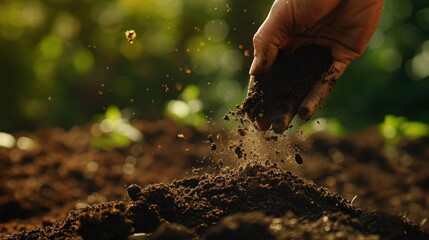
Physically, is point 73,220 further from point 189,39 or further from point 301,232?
point 189,39

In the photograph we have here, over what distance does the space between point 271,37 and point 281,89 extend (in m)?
0.27

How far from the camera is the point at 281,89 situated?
9.23 feet

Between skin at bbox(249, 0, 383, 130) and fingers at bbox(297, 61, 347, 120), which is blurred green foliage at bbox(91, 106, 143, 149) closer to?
skin at bbox(249, 0, 383, 130)

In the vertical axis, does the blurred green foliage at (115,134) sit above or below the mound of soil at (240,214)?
above

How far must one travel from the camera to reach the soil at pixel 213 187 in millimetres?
2125

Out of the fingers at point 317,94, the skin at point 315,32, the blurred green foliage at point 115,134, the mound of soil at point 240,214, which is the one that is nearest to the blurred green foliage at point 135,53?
the blurred green foliage at point 115,134

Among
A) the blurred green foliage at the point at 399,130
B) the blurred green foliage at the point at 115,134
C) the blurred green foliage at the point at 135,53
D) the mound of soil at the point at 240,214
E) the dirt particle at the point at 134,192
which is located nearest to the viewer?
the mound of soil at the point at 240,214

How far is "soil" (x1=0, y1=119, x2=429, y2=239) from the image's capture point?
2.12 m

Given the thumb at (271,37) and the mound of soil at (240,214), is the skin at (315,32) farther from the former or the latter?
the mound of soil at (240,214)

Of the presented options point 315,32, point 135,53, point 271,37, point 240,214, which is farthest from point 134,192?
point 135,53

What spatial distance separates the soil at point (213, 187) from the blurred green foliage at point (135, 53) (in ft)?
2.57

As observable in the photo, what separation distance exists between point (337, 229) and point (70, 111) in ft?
15.8

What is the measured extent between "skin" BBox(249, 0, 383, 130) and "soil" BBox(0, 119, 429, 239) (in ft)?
1.10

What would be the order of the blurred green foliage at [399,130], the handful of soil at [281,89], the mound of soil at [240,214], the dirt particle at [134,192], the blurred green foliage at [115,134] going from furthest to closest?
the blurred green foliage at [115,134] < the blurred green foliage at [399,130] < the handful of soil at [281,89] < the dirt particle at [134,192] < the mound of soil at [240,214]
